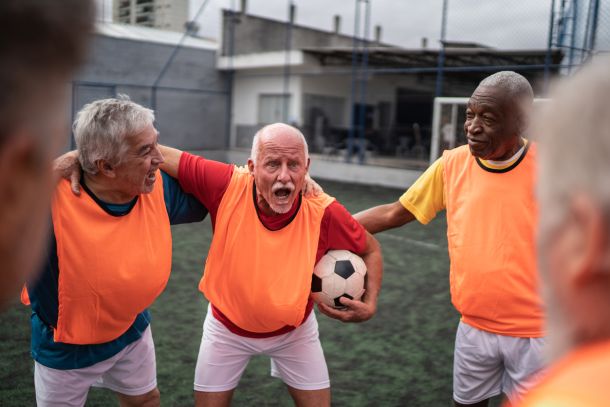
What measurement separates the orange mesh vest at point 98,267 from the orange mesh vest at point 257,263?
38 centimetres

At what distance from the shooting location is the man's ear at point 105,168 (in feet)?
8.16

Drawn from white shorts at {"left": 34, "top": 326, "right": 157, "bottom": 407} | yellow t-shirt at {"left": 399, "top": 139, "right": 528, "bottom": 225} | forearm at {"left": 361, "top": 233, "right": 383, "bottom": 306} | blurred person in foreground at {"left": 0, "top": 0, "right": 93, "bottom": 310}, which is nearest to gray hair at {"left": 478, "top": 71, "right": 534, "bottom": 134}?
yellow t-shirt at {"left": 399, "top": 139, "right": 528, "bottom": 225}

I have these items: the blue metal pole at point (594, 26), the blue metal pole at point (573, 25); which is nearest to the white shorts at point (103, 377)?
the blue metal pole at point (594, 26)

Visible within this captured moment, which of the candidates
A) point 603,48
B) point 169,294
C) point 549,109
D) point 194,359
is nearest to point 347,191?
point 603,48

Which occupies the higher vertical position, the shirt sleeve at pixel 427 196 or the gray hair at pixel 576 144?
the gray hair at pixel 576 144

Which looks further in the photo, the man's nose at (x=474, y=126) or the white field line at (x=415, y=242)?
the white field line at (x=415, y=242)

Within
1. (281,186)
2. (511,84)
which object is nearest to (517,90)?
(511,84)

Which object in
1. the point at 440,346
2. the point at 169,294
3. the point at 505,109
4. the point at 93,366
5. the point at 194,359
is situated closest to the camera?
the point at 93,366

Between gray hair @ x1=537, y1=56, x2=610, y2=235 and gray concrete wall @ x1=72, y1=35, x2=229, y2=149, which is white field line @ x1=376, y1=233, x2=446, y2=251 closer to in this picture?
gray hair @ x1=537, y1=56, x2=610, y2=235

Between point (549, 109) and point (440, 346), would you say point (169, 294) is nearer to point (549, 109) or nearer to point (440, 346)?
point (440, 346)

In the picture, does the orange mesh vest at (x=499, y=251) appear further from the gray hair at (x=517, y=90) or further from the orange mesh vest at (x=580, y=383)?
the orange mesh vest at (x=580, y=383)

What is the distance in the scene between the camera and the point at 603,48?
11.7 metres

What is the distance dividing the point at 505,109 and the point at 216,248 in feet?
5.30

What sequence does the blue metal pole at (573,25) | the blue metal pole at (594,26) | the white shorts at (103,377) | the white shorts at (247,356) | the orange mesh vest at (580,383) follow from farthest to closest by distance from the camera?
the blue metal pole at (573,25) < the blue metal pole at (594,26) < the white shorts at (247,356) < the white shorts at (103,377) < the orange mesh vest at (580,383)
